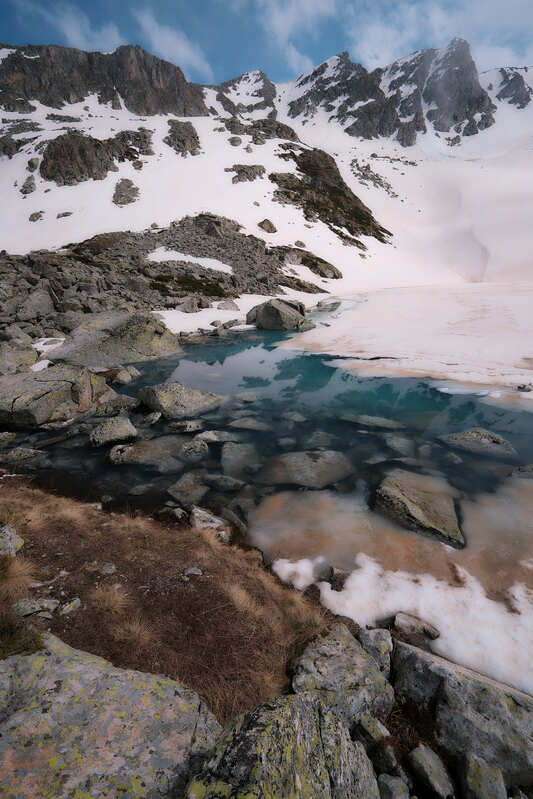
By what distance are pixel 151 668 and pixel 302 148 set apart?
132492 mm

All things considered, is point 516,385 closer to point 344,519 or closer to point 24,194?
point 344,519

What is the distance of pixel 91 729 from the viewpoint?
3.01 meters

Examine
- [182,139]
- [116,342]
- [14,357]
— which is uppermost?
[182,139]

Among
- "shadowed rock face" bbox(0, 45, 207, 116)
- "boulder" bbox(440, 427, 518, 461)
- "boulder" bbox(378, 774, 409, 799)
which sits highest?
"shadowed rock face" bbox(0, 45, 207, 116)

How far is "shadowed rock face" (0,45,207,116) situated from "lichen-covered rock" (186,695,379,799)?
606 ft

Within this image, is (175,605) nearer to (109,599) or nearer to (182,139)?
(109,599)

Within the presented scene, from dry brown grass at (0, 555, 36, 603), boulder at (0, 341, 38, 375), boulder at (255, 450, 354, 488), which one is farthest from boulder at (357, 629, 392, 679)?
boulder at (0, 341, 38, 375)

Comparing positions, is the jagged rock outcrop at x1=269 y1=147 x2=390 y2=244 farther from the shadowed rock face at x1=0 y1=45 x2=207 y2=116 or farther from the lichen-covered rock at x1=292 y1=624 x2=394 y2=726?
the lichen-covered rock at x1=292 y1=624 x2=394 y2=726

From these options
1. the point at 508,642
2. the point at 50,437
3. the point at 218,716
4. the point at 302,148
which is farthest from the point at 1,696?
the point at 302,148

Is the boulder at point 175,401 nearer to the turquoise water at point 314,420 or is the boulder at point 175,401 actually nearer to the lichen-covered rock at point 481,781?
the turquoise water at point 314,420

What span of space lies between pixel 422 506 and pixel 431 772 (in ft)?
17.5

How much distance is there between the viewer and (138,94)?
138000mm

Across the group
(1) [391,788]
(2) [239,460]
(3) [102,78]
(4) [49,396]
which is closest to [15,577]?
(1) [391,788]

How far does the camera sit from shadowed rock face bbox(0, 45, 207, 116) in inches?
5162
